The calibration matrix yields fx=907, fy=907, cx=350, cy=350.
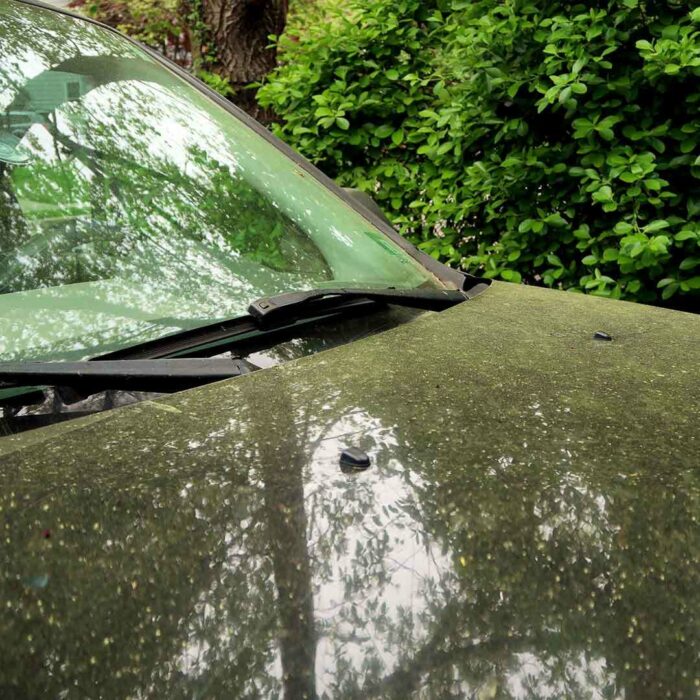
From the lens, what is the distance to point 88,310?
5.40 feet

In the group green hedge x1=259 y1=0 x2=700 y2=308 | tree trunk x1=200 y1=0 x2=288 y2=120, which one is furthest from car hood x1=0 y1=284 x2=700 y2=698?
tree trunk x1=200 y1=0 x2=288 y2=120

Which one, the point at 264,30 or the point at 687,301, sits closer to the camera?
the point at 687,301

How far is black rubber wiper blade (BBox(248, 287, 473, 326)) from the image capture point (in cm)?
171

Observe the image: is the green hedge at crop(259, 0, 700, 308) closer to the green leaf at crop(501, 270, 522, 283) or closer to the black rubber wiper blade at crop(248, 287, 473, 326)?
the green leaf at crop(501, 270, 522, 283)

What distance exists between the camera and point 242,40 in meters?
6.21

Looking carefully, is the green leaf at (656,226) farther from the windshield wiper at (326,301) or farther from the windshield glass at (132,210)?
the windshield wiper at (326,301)

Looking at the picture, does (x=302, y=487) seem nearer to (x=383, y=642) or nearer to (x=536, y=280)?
(x=383, y=642)

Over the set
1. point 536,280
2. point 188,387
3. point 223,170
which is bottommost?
point 536,280

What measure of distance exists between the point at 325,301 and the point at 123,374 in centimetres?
50

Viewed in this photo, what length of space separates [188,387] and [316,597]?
0.60 metres

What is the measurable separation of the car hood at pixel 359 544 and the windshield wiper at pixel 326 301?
0.22 meters

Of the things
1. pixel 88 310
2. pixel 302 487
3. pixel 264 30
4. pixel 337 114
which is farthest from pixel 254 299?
pixel 264 30

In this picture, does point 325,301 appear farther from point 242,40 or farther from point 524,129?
point 242,40

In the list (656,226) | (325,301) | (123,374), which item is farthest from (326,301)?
(656,226)
